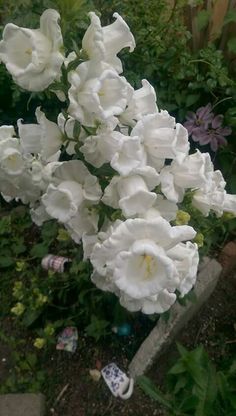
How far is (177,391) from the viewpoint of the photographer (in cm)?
167

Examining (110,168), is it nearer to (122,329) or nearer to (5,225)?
(122,329)

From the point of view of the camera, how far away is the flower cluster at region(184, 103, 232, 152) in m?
2.53

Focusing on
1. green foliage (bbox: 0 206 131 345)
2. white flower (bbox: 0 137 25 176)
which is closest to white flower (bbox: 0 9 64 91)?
white flower (bbox: 0 137 25 176)

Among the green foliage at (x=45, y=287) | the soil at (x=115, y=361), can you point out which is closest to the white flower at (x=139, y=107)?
the green foliage at (x=45, y=287)

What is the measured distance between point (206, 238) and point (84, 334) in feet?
2.32

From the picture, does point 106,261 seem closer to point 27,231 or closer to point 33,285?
point 33,285

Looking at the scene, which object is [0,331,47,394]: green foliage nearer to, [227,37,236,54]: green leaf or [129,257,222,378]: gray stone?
[129,257,222,378]: gray stone

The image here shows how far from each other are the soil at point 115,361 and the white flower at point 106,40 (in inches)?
52.5

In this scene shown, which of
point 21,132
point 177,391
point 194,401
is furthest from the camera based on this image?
point 177,391

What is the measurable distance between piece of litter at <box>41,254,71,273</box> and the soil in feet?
1.01

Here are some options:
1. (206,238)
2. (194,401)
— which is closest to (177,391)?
(194,401)

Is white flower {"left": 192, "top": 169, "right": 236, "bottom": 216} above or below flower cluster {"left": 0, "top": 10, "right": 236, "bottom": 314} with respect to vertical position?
below

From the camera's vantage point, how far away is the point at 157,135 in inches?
48.9

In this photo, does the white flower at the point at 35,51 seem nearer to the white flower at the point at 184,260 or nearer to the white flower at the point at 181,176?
the white flower at the point at 181,176
